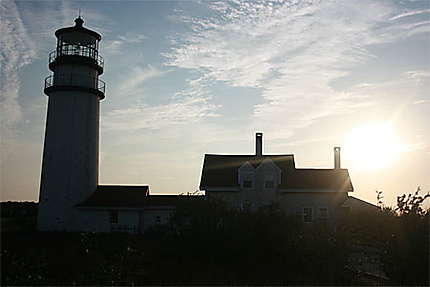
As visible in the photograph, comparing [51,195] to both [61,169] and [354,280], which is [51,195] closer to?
[61,169]

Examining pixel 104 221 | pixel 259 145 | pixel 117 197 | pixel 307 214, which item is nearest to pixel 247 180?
pixel 259 145

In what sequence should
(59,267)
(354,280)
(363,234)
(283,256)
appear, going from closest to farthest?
(354,280) → (59,267) → (283,256) → (363,234)

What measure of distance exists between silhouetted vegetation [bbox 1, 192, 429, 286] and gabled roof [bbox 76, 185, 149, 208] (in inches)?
200

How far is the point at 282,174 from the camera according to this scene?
1335 inches

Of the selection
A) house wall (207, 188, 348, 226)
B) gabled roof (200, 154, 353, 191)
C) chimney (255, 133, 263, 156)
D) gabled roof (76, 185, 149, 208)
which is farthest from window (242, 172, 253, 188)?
gabled roof (76, 185, 149, 208)

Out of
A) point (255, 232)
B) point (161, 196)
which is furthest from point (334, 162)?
point (255, 232)

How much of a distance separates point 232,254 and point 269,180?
13580 millimetres

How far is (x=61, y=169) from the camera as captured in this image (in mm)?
29984

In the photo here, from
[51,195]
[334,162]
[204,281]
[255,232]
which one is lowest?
[204,281]

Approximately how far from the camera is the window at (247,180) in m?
32.6

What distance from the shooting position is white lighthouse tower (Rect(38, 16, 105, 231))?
98.3 feet

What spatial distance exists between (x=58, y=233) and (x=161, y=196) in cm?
822

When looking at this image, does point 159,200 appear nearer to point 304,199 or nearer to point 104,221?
point 104,221

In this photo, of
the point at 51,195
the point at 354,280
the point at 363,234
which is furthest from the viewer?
the point at 51,195
